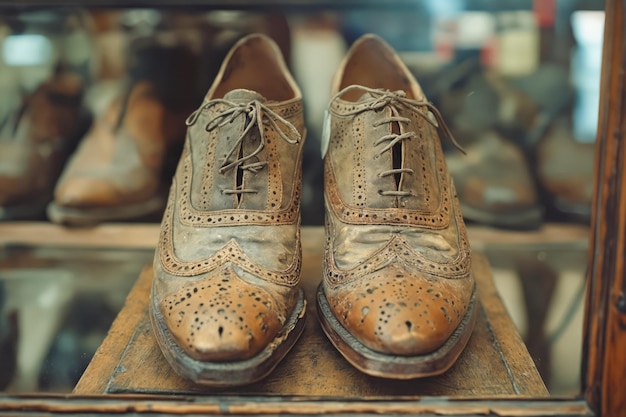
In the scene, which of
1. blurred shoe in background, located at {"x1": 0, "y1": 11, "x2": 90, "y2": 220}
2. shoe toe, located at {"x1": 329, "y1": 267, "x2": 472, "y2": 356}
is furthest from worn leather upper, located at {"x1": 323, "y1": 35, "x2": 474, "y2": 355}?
blurred shoe in background, located at {"x1": 0, "y1": 11, "x2": 90, "y2": 220}

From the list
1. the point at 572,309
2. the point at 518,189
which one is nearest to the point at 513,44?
the point at 518,189

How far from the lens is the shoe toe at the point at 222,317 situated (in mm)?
539

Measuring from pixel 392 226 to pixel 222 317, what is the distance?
198mm

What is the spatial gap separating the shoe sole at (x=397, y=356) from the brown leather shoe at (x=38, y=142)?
1.74 feet

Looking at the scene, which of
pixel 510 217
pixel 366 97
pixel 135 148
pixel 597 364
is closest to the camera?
pixel 597 364

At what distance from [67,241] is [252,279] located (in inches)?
15.6

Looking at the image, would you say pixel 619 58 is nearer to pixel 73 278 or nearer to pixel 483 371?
pixel 483 371

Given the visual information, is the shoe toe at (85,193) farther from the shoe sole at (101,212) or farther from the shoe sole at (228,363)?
the shoe sole at (228,363)

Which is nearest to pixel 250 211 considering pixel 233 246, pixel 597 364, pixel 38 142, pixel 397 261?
pixel 233 246

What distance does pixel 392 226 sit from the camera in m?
0.66

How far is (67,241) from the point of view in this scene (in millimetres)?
903

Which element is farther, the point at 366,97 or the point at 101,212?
the point at 101,212

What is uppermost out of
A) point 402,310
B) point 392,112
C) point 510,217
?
point 392,112

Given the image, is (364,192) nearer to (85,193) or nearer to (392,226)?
(392,226)
